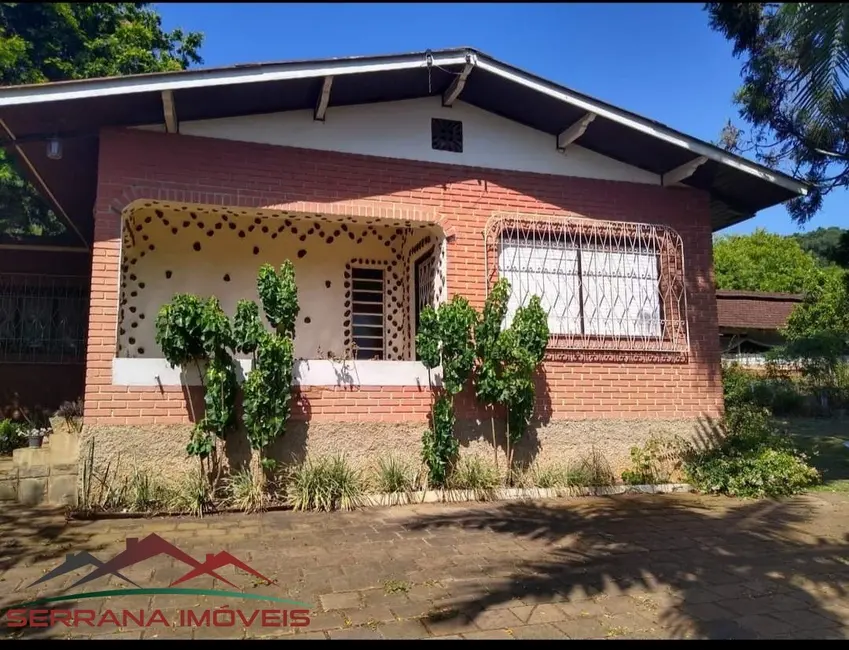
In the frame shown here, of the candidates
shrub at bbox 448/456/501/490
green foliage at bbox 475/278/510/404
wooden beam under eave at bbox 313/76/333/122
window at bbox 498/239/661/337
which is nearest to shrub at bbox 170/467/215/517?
shrub at bbox 448/456/501/490

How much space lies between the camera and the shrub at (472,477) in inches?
284

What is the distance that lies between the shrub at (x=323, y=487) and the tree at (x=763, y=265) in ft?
115

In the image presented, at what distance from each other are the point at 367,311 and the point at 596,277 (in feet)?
11.3

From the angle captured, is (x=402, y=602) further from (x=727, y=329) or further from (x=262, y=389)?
(x=727, y=329)

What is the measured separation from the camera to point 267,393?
656cm

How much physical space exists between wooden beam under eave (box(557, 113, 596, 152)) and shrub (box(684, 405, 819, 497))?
4405 mm

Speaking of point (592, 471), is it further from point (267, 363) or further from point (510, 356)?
point (267, 363)

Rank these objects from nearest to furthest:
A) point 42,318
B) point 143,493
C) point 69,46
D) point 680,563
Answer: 1. point 680,563
2. point 143,493
3. point 42,318
4. point 69,46

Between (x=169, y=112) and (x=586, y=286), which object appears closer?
(x=169, y=112)

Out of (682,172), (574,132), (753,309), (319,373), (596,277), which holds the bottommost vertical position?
(319,373)

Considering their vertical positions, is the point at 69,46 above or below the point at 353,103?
above

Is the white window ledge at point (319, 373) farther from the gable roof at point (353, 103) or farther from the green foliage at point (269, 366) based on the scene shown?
the gable roof at point (353, 103)

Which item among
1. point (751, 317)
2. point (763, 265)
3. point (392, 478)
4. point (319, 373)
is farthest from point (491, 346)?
point (763, 265)

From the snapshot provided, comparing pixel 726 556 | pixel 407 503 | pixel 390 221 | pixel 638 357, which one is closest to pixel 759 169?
pixel 638 357
